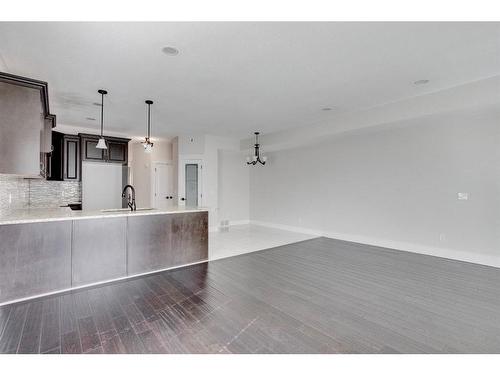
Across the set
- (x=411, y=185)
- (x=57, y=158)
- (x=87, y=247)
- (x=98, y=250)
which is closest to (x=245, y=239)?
(x=98, y=250)

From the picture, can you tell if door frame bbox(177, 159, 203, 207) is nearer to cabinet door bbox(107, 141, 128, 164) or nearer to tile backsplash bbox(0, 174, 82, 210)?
cabinet door bbox(107, 141, 128, 164)

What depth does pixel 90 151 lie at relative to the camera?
6.01 meters

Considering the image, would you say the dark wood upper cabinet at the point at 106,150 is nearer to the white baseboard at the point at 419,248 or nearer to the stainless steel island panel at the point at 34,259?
the stainless steel island panel at the point at 34,259

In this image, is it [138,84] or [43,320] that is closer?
[43,320]

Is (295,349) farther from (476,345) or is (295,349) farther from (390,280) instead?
(390,280)

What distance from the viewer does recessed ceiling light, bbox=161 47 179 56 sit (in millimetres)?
2736

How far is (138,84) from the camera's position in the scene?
367cm

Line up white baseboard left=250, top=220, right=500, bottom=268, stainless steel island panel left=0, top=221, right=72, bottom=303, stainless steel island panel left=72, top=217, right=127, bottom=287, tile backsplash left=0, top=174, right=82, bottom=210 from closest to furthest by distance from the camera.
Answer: stainless steel island panel left=0, top=221, right=72, bottom=303 < stainless steel island panel left=72, top=217, right=127, bottom=287 < white baseboard left=250, top=220, right=500, bottom=268 < tile backsplash left=0, top=174, right=82, bottom=210

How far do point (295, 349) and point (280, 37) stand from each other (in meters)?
2.83

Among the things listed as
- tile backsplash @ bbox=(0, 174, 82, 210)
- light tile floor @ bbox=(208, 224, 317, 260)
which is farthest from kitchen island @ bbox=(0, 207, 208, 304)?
tile backsplash @ bbox=(0, 174, 82, 210)

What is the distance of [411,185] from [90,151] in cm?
719

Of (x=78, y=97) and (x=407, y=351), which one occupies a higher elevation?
(x=78, y=97)

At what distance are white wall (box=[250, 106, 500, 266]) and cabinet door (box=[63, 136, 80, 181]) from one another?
5.54 meters
